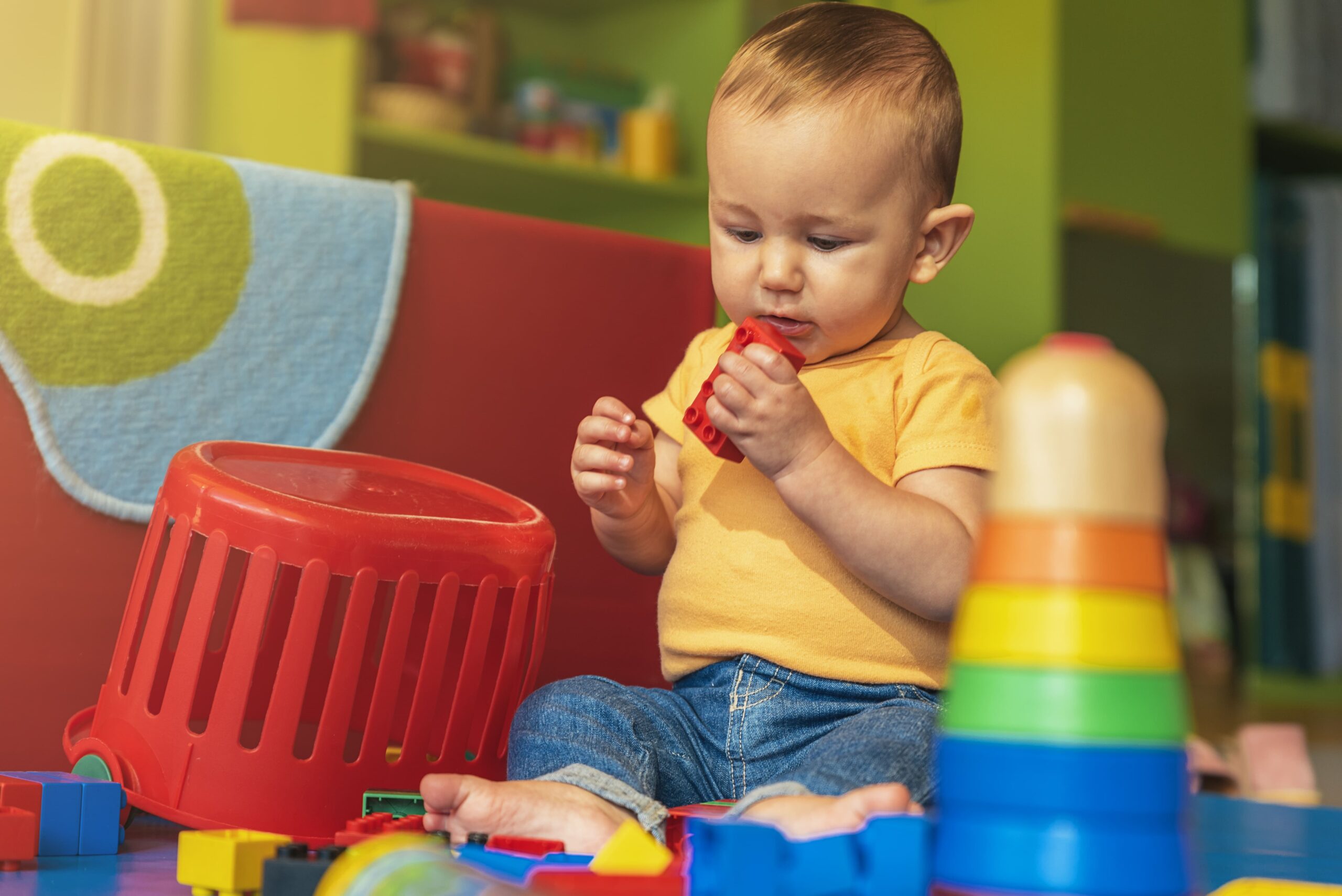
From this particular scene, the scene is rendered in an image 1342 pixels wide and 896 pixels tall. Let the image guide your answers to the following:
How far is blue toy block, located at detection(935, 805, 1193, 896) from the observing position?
0.41 meters

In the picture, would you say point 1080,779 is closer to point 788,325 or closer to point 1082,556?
point 1082,556

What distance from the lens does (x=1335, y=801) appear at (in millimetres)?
1520

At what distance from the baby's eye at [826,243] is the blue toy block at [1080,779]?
18.8 inches

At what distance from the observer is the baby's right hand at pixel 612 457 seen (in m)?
0.88

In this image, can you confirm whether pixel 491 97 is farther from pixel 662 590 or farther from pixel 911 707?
pixel 911 707

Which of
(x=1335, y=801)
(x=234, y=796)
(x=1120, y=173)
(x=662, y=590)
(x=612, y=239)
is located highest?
(x=1120, y=173)

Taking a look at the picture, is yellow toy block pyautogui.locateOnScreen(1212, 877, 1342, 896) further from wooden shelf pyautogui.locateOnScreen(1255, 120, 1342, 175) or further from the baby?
wooden shelf pyautogui.locateOnScreen(1255, 120, 1342, 175)

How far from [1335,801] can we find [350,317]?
1181 mm

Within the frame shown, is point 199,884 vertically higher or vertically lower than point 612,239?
lower

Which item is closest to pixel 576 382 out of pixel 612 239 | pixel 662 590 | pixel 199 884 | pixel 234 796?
pixel 612 239

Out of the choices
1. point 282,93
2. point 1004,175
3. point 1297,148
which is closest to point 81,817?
point 282,93

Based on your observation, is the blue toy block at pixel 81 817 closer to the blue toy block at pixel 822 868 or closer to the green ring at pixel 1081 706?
the blue toy block at pixel 822 868

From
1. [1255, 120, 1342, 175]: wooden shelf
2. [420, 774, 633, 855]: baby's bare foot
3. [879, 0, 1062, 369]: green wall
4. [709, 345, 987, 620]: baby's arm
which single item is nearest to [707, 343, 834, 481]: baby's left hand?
[709, 345, 987, 620]: baby's arm

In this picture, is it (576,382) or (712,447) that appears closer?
(712,447)
